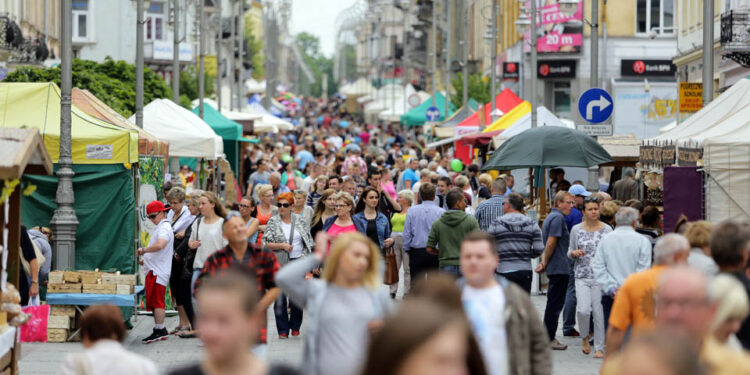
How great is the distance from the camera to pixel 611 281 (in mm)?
10633

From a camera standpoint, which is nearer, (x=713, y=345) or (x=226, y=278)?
(x=226, y=278)

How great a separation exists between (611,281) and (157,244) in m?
5.06

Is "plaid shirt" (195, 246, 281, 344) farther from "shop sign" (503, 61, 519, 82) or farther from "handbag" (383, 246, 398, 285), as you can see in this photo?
"shop sign" (503, 61, 519, 82)

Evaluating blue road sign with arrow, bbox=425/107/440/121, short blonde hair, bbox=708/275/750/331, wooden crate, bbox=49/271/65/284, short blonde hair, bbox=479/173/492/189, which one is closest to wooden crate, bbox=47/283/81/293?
wooden crate, bbox=49/271/65/284

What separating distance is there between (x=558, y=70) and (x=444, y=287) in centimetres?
4675

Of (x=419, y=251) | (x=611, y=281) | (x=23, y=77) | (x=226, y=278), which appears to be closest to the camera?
(x=226, y=278)

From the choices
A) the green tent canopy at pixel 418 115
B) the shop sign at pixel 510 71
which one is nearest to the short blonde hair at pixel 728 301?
the shop sign at pixel 510 71

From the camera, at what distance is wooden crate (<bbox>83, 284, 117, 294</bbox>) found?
1381 centimetres

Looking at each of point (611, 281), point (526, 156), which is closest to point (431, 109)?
point (526, 156)

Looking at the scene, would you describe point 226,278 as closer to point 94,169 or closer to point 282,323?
point 282,323

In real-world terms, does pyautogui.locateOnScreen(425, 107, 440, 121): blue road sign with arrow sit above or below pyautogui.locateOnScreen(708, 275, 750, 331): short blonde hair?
above

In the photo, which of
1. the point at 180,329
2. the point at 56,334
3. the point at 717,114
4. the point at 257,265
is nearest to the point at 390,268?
the point at 180,329

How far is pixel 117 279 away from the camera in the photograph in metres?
13.9

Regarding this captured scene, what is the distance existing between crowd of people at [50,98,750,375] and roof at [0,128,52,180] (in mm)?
1377
